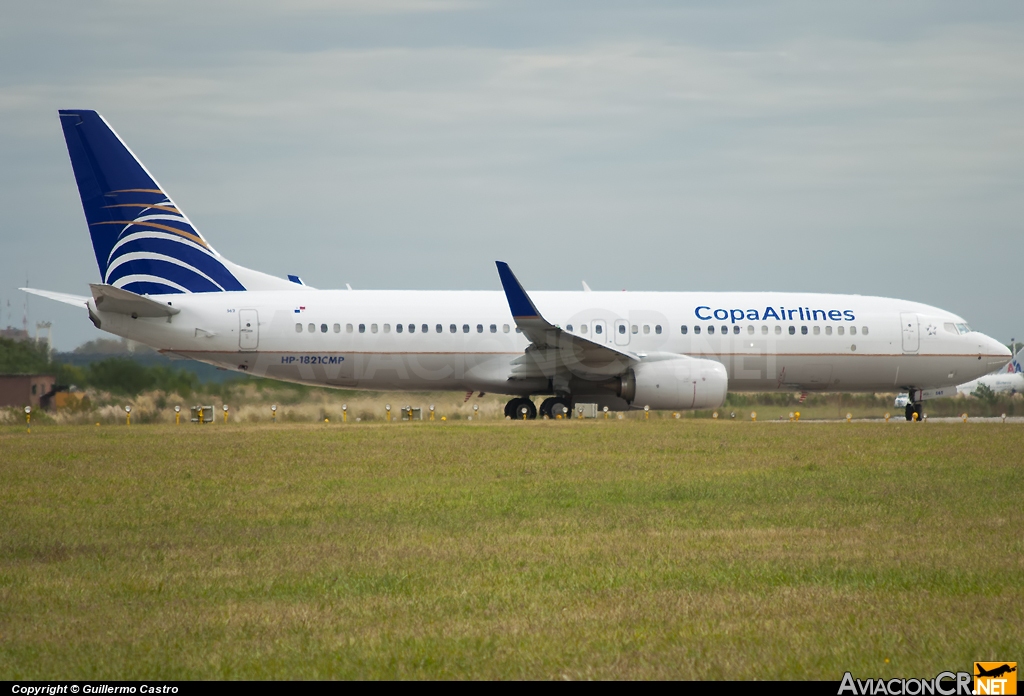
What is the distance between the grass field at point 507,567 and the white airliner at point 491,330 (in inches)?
376

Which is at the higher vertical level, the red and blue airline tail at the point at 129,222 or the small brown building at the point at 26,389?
the red and blue airline tail at the point at 129,222

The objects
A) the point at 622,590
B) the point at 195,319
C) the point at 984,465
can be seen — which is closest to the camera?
the point at 622,590

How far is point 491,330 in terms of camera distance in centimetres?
2580

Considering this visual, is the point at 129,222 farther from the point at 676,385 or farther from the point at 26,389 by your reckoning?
the point at 676,385

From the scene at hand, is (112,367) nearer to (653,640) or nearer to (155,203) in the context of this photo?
(155,203)

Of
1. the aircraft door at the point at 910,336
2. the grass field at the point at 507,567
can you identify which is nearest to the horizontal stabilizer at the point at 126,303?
the grass field at the point at 507,567

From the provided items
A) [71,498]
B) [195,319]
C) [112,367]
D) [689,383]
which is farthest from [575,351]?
[71,498]

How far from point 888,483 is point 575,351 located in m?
12.8

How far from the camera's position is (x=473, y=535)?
8.97 metres

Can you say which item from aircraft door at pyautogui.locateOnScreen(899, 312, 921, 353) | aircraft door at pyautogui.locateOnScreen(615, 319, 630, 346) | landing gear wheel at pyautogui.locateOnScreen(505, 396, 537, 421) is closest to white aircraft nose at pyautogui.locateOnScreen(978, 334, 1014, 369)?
aircraft door at pyautogui.locateOnScreen(899, 312, 921, 353)

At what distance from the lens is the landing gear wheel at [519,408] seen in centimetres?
2639

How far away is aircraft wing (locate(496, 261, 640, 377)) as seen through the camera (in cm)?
2347

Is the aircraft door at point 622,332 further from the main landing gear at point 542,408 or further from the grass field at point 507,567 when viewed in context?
the grass field at point 507,567

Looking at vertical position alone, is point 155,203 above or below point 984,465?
above
